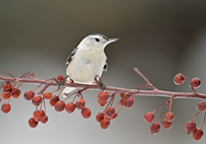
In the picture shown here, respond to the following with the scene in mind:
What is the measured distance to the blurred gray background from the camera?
5.71 feet

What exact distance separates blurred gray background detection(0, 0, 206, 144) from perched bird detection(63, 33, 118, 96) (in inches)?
32.6

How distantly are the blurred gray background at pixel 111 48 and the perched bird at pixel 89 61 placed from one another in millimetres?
828

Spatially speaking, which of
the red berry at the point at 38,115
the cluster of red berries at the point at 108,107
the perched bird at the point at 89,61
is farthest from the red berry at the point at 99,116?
the perched bird at the point at 89,61

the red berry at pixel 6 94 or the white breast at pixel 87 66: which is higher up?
the white breast at pixel 87 66

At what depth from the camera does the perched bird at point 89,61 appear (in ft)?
2.68

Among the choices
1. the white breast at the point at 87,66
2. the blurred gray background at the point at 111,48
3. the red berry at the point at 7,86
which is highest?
the blurred gray background at the point at 111,48

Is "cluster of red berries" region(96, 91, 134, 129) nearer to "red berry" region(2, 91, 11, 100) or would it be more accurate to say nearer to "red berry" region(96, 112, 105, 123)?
"red berry" region(96, 112, 105, 123)

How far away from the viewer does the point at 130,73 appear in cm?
195

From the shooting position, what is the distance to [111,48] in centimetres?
184

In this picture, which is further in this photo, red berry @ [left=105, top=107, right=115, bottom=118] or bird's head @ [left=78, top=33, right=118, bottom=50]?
bird's head @ [left=78, top=33, right=118, bottom=50]

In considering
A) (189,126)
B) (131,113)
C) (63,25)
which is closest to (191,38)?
(131,113)

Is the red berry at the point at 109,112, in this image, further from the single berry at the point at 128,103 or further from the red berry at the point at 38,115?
the red berry at the point at 38,115

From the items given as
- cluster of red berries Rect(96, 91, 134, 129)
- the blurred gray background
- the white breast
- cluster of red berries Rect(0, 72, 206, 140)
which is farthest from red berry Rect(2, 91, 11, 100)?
the blurred gray background

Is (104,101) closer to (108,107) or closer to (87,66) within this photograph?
(108,107)
